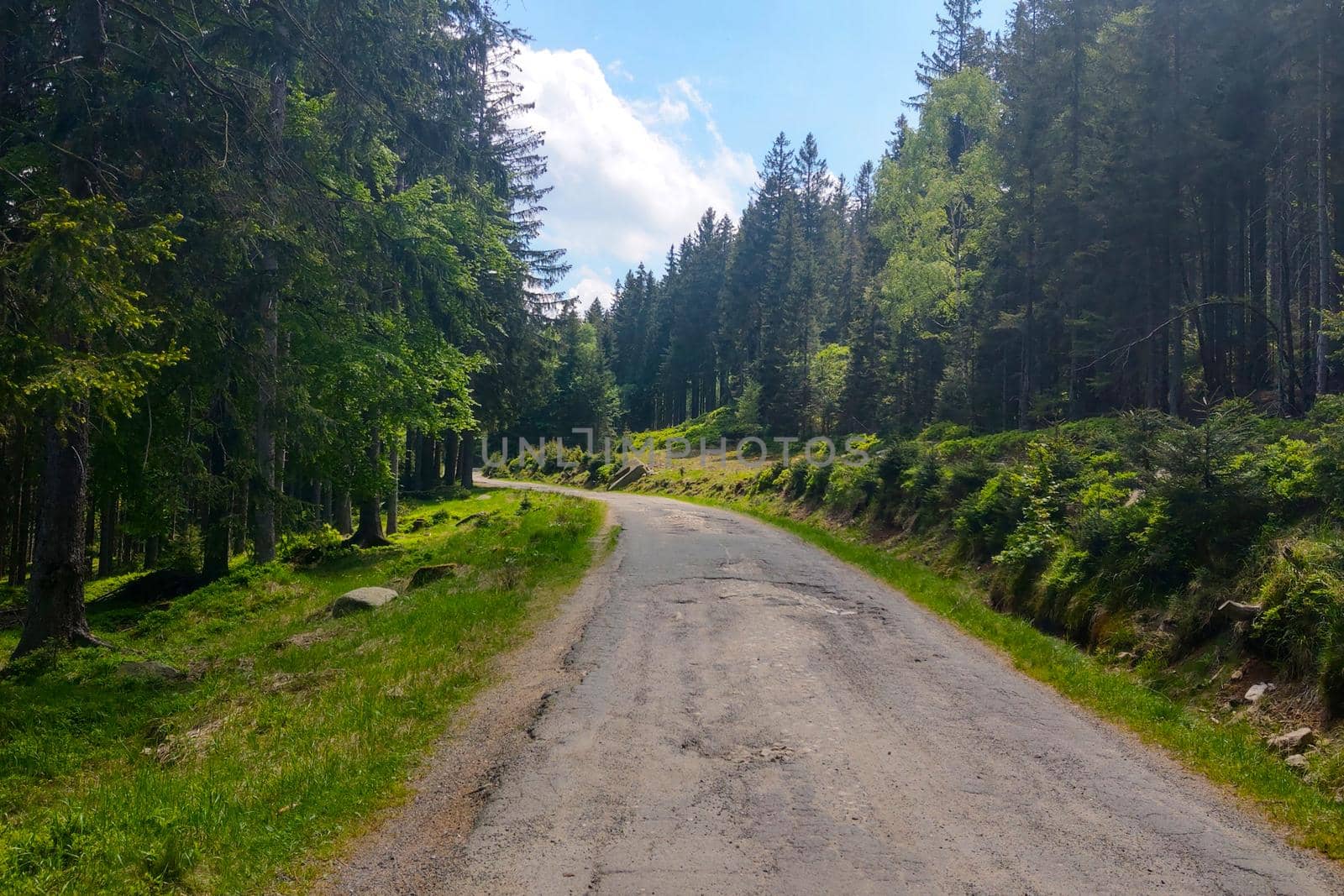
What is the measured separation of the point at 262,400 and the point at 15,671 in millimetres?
4564

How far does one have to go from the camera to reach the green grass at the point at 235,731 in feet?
14.7

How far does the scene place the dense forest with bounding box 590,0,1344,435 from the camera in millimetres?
19656

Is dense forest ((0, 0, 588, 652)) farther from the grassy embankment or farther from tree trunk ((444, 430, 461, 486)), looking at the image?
tree trunk ((444, 430, 461, 486))

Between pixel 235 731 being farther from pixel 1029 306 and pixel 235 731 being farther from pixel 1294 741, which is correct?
pixel 1029 306

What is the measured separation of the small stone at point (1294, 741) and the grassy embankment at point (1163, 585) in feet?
0.31

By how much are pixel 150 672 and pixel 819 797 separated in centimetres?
851

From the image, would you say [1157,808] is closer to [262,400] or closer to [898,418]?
[262,400]

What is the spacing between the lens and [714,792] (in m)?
5.09

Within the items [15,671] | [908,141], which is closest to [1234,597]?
→ [15,671]

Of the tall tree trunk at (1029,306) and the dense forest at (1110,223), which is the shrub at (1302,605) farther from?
the tall tree trunk at (1029,306)

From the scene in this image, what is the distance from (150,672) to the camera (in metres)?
9.12

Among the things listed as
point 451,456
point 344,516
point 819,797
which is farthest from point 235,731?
point 451,456

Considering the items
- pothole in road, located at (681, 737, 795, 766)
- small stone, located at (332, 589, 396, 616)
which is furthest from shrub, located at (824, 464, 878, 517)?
pothole in road, located at (681, 737, 795, 766)

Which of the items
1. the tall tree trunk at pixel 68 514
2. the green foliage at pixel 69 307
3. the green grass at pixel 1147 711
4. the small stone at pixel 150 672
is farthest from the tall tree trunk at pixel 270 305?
the green grass at pixel 1147 711
